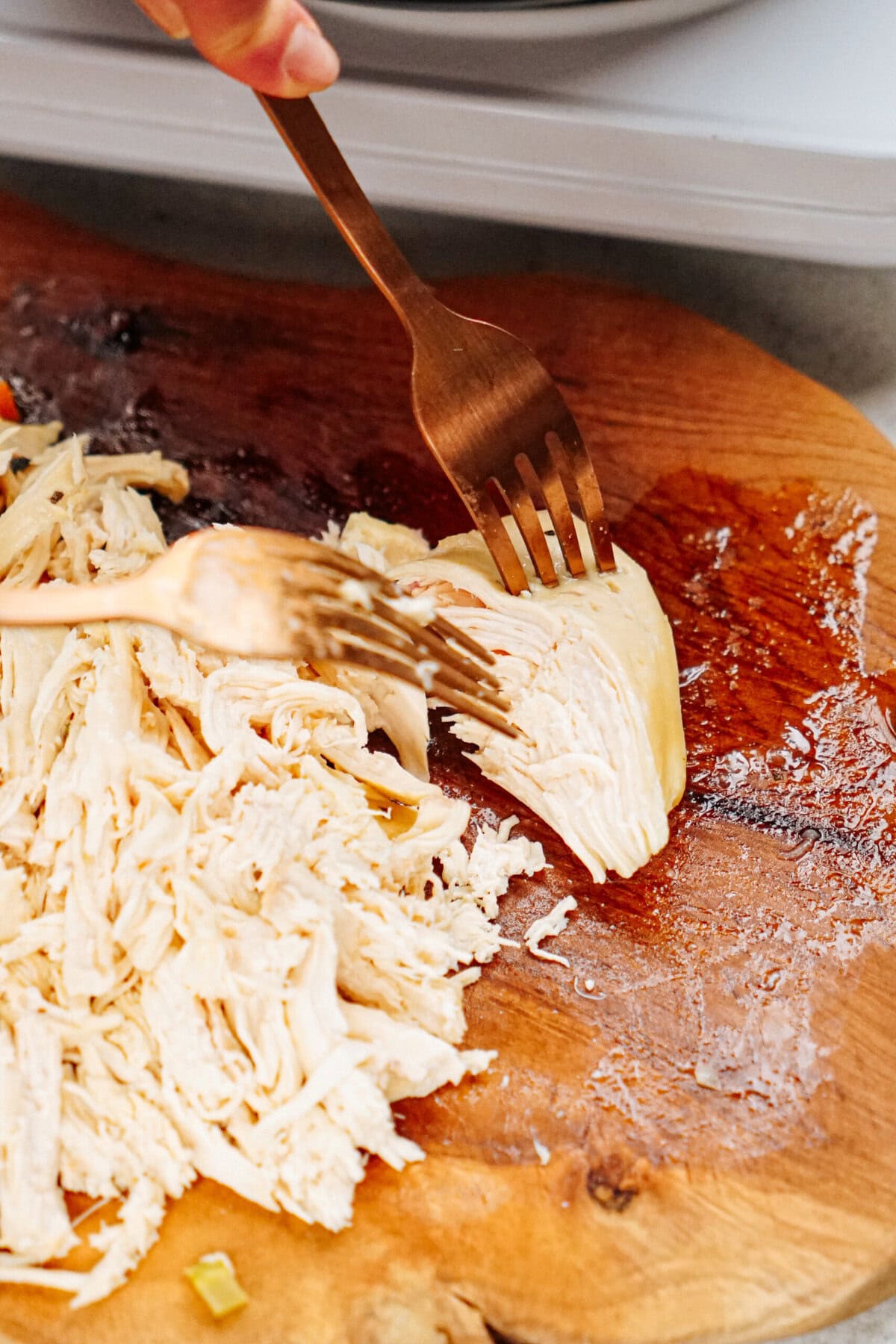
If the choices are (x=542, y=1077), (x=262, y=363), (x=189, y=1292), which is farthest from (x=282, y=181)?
(x=189, y=1292)

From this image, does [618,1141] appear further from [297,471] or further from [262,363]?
[262,363]

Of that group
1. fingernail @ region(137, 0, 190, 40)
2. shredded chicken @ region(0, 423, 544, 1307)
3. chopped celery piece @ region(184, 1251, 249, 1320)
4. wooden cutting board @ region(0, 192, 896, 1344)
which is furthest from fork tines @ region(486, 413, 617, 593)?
chopped celery piece @ region(184, 1251, 249, 1320)

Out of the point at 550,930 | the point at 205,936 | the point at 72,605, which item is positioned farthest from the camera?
the point at 550,930

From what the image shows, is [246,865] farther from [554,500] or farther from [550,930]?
[554,500]

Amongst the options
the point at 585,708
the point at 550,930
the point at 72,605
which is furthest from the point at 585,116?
the point at 550,930

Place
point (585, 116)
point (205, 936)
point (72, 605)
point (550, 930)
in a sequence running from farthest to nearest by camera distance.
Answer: point (585, 116) → point (550, 930) → point (205, 936) → point (72, 605)

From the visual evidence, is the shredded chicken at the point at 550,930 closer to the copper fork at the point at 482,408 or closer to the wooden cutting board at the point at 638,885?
the wooden cutting board at the point at 638,885

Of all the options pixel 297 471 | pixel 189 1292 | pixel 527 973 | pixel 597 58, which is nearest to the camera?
pixel 189 1292
